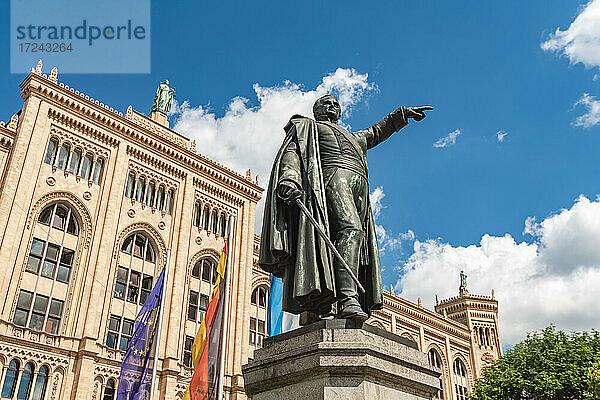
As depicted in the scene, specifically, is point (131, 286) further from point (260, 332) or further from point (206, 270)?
point (260, 332)

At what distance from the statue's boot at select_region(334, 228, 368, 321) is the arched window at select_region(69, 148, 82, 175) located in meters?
25.9

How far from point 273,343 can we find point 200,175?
29.7m

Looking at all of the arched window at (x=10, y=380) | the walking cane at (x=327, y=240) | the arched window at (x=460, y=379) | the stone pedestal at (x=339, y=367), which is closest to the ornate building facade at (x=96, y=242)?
the arched window at (x=10, y=380)

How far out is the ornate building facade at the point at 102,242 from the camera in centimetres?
2322

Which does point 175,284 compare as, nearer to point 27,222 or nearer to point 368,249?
point 27,222

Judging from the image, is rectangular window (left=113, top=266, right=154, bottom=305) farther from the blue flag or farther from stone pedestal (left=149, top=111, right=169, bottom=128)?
stone pedestal (left=149, top=111, right=169, bottom=128)

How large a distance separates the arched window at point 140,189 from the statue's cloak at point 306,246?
86.1 feet

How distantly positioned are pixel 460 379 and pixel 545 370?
2584cm

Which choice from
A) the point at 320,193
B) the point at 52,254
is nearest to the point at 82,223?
the point at 52,254

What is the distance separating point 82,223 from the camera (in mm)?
26656

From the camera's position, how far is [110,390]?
2455 cm

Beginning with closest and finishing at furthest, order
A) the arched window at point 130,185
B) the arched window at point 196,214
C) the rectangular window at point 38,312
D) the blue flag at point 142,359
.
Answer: the blue flag at point 142,359
the rectangular window at point 38,312
the arched window at point 130,185
the arched window at point 196,214

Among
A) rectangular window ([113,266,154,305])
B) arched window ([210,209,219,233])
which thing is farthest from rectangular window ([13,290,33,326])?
arched window ([210,209,219,233])

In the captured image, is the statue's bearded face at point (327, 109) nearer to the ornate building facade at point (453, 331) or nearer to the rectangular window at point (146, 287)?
the rectangular window at point (146, 287)
